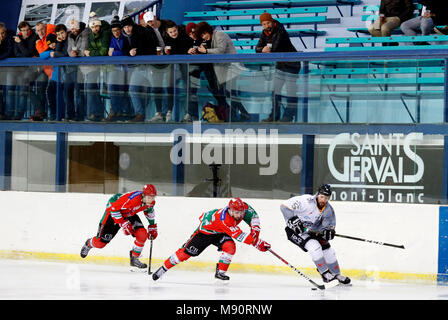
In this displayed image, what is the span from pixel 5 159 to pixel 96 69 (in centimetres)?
171

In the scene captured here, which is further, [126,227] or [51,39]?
[51,39]

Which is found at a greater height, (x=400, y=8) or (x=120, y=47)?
(x=400, y=8)

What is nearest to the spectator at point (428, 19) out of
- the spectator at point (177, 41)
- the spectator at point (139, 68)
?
the spectator at point (177, 41)

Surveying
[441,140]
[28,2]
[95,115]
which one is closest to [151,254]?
[95,115]

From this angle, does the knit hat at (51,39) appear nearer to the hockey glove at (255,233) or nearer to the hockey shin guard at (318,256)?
the hockey glove at (255,233)

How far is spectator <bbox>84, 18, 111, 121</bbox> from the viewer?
12.2m

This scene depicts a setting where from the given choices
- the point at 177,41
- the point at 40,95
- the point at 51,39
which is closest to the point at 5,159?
the point at 40,95

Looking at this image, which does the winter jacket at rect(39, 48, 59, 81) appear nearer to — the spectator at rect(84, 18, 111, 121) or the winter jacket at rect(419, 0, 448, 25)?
the spectator at rect(84, 18, 111, 121)

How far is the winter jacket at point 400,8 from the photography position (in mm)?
12898

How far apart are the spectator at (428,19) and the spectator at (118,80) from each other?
389cm

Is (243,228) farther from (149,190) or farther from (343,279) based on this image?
(343,279)

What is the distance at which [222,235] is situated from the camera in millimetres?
10383

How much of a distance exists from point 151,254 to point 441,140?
3625mm

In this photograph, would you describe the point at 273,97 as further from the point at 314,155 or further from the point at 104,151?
the point at 104,151
